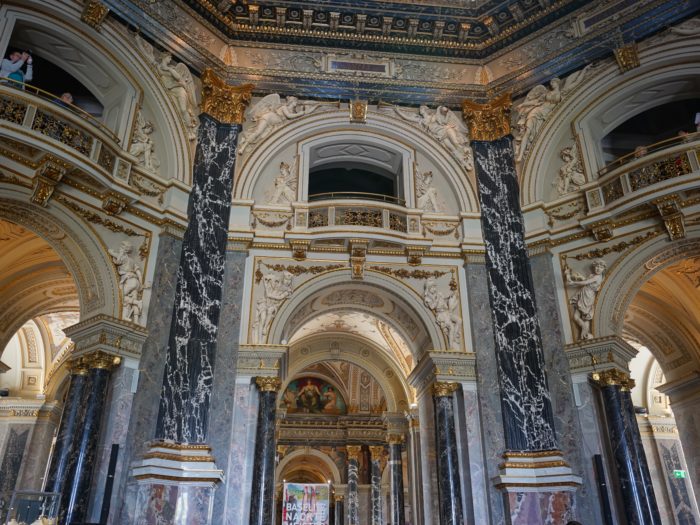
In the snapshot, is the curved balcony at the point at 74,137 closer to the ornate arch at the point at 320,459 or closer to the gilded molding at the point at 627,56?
the gilded molding at the point at 627,56

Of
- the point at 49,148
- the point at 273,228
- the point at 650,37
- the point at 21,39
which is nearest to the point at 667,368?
the point at 650,37

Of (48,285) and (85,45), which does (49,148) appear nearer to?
(85,45)

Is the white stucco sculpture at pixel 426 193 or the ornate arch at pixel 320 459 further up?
the white stucco sculpture at pixel 426 193

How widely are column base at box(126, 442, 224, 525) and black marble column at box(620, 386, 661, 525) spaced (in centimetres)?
724

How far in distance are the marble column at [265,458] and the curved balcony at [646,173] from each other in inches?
298

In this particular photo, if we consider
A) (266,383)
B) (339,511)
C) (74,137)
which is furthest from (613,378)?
(339,511)

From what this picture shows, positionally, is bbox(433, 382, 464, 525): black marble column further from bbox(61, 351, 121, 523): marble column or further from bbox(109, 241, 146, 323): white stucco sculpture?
bbox(61, 351, 121, 523): marble column

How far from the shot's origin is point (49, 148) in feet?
32.2

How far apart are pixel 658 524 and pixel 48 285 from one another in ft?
45.1

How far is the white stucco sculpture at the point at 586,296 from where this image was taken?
38.7ft

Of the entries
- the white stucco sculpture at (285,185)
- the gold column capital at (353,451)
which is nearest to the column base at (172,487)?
the white stucco sculpture at (285,185)

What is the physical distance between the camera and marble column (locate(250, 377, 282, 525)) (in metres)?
11.0

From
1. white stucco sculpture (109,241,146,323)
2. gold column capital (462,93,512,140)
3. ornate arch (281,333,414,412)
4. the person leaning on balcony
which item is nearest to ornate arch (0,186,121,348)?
white stucco sculpture (109,241,146,323)

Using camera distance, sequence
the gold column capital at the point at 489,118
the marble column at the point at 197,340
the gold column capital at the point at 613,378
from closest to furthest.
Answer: the marble column at the point at 197,340 → the gold column capital at the point at 613,378 → the gold column capital at the point at 489,118
